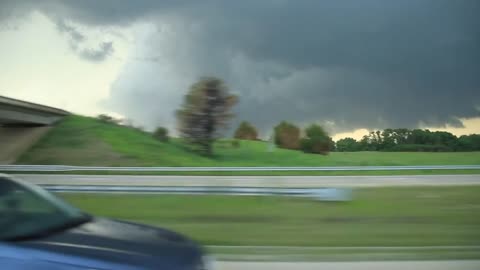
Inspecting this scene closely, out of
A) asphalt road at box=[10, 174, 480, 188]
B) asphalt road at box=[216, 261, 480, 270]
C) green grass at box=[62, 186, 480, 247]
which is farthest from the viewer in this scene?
asphalt road at box=[10, 174, 480, 188]

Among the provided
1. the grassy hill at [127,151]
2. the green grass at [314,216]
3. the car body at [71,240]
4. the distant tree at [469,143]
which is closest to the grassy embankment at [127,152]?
the grassy hill at [127,151]

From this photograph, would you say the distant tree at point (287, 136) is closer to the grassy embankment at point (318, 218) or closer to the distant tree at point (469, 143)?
the distant tree at point (469, 143)

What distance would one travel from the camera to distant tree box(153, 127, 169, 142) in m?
50.0

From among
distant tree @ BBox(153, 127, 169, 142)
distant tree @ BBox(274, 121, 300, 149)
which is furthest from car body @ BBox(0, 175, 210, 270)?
distant tree @ BBox(153, 127, 169, 142)

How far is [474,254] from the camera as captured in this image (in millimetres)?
7227

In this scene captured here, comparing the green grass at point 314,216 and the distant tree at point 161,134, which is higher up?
the distant tree at point 161,134

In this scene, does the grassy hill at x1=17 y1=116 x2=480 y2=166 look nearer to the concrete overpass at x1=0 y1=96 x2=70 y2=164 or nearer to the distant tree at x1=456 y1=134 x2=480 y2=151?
the concrete overpass at x1=0 y1=96 x2=70 y2=164

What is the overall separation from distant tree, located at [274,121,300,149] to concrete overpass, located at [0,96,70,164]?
18069 millimetres

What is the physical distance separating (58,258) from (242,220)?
23.8ft

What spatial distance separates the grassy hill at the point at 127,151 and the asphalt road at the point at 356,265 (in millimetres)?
24638

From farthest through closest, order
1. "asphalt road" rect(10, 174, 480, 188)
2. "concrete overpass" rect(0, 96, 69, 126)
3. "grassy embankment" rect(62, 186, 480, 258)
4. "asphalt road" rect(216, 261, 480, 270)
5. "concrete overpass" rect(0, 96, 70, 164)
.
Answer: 1. "concrete overpass" rect(0, 96, 70, 164)
2. "concrete overpass" rect(0, 96, 69, 126)
3. "asphalt road" rect(10, 174, 480, 188)
4. "grassy embankment" rect(62, 186, 480, 258)
5. "asphalt road" rect(216, 261, 480, 270)

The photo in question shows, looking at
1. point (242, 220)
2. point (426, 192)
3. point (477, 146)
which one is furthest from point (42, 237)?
point (477, 146)

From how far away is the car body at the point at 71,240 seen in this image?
12.0ft

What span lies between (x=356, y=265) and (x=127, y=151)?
35830 millimetres
